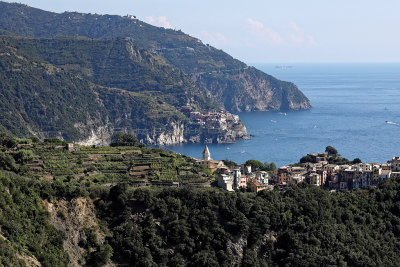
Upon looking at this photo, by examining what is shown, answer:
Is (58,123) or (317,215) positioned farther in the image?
(58,123)

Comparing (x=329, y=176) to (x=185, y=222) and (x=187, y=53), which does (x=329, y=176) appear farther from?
(x=187, y=53)

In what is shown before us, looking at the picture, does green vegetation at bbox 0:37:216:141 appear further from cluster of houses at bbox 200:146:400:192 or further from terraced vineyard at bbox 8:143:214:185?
cluster of houses at bbox 200:146:400:192

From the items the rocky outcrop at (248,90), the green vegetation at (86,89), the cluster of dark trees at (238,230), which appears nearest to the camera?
the cluster of dark trees at (238,230)

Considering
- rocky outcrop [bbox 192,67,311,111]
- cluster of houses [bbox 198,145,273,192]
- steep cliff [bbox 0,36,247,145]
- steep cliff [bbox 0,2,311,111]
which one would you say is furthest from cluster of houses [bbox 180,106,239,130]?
cluster of houses [bbox 198,145,273,192]

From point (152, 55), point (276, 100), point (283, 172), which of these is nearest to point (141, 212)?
point (283, 172)

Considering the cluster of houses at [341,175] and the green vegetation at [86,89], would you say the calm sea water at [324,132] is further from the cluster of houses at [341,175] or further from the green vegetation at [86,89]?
the cluster of houses at [341,175]

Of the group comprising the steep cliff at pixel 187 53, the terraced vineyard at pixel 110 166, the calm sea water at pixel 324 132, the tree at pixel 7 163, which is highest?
the steep cliff at pixel 187 53

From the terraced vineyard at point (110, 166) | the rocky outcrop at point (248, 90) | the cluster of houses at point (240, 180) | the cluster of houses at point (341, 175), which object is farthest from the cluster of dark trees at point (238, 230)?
the rocky outcrop at point (248, 90)

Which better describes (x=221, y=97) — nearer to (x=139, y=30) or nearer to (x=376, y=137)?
(x=139, y=30)
